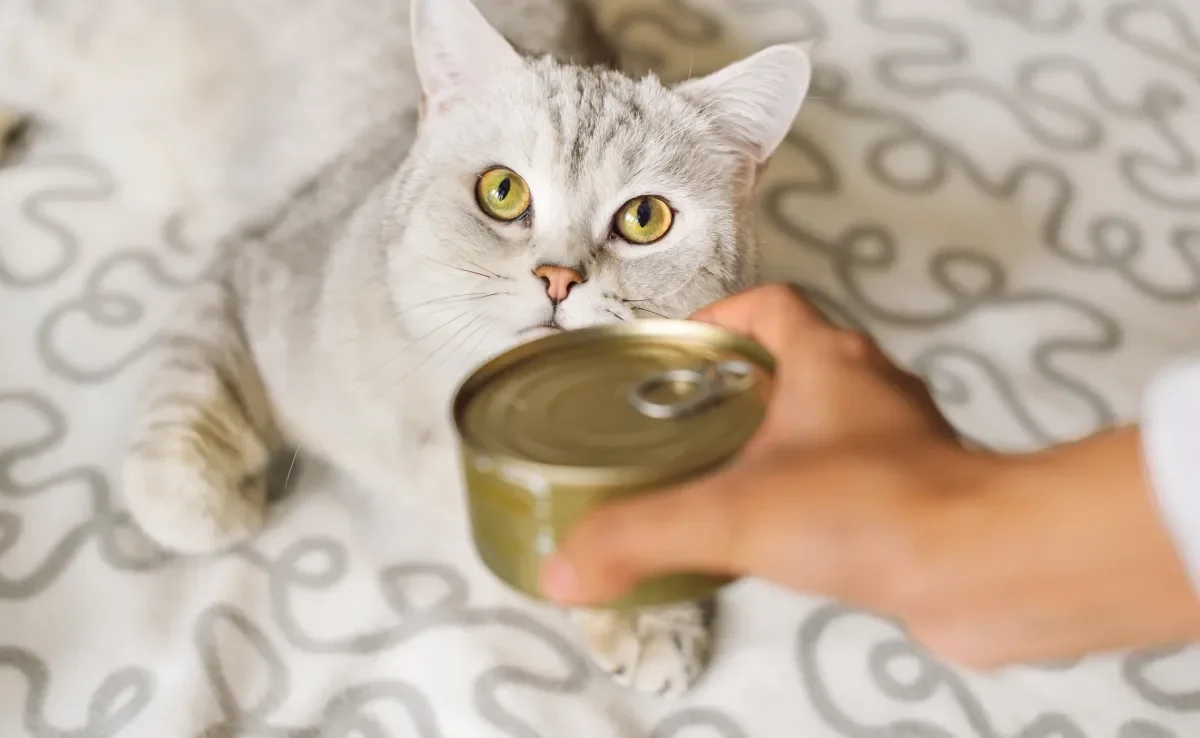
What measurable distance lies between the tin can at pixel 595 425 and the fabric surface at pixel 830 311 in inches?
16.8

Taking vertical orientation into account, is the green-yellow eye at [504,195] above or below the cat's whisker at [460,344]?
above

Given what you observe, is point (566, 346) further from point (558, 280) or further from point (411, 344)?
point (411, 344)

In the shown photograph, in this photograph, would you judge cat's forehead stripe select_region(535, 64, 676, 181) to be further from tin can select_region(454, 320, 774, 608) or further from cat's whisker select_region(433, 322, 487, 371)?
tin can select_region(454, 320, 774, 608)

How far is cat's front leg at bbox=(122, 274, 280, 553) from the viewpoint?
993mm

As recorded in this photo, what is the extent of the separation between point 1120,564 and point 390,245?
0.72 metres

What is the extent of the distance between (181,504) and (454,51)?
54 centimetres

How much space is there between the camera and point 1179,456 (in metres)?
0.47

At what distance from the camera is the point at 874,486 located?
0.49 m

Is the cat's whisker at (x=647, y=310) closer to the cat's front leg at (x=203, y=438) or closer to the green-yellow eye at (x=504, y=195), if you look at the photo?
the green-yellow eye at (x=504, y=195)

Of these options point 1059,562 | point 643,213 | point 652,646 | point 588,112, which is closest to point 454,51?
point 588,112

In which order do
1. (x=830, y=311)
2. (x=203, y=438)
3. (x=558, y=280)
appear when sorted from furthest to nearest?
(x=830, y=311), (x=203, y=438), (x=558, y=280)

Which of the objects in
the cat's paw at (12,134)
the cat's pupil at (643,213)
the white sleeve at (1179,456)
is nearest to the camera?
the white sleeve at (1179,456)

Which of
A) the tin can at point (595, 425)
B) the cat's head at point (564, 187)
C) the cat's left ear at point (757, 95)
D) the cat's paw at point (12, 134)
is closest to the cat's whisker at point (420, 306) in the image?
the cat's head at point (564, 187)

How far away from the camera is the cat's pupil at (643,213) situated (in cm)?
94
